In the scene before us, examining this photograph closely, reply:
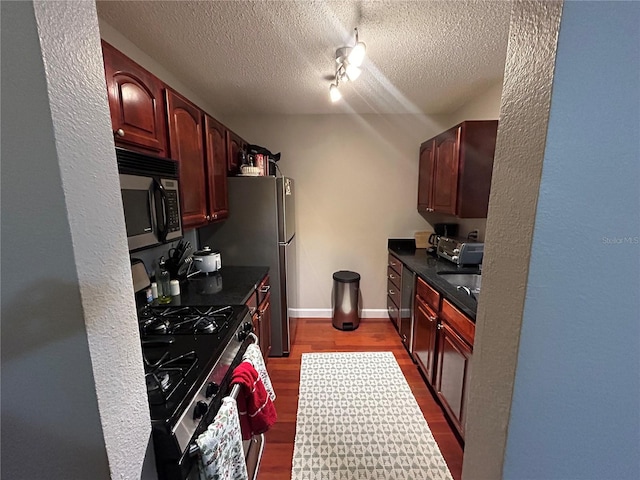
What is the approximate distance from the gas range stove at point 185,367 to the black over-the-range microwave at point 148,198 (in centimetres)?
43

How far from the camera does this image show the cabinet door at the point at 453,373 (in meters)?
1.59

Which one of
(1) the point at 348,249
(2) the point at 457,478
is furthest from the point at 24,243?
(1) the point at 348,249

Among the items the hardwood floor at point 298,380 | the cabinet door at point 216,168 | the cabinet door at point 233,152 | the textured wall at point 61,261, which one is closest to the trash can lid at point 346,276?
the hardwood floor at point 298,380

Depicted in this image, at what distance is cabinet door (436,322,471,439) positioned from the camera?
5.23 feet

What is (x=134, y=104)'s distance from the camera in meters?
1.26

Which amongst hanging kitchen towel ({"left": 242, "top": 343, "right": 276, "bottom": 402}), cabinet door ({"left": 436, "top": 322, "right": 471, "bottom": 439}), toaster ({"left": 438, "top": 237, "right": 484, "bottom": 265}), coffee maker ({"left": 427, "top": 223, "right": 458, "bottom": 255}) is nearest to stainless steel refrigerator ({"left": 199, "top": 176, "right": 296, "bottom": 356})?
hanging kitchen towel ({"left": 242, "top": 343, "right": 276, "bottom": 402})

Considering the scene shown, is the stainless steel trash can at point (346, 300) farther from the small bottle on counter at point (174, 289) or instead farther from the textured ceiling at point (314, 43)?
the textured ceiling at point (314, 43)

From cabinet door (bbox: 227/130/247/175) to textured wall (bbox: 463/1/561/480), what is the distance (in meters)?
2.25

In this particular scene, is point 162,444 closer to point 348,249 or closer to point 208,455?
point 208,455

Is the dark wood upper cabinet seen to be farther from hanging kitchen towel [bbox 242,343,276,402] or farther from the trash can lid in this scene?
hanging kitchen towel [bbox 242,343,276,402]

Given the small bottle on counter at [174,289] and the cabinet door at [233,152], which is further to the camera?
the cabinet door at [233,152]

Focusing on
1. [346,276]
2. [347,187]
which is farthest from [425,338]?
[347,187]

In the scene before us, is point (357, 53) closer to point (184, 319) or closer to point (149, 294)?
point (184, 319)

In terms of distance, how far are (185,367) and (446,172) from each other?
8.07ft
